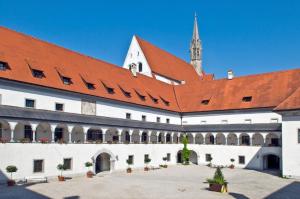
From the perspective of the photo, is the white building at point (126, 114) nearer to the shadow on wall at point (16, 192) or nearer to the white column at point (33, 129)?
the white column at point (33, 129)

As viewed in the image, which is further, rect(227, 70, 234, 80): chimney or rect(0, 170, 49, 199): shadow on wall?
rect(227, 70, 234, 80): chimney

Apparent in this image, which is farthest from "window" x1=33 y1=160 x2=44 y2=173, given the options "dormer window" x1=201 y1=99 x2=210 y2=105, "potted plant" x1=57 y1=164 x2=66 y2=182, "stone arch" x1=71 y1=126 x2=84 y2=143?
"dormer window" x1=201 y1=99 x2=210 y2=105

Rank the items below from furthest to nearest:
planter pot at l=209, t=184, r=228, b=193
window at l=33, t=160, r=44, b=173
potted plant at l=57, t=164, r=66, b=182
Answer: potted plant at l=57, t=164, r=66, b=182 < window at l=33, t=160, r=44, b=173 < planter pot at l=209, t=184, r=228, b=193

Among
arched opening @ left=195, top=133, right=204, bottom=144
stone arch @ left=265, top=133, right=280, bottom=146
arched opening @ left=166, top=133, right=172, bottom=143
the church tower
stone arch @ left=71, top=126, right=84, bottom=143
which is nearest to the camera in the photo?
stone arch @ left=71, top=126, right=84, bottom=143

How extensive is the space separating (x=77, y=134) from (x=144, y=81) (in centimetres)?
1915

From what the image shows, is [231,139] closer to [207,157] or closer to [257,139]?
[257,139]

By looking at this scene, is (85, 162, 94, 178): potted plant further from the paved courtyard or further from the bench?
the bench

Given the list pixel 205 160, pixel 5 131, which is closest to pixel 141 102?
pixel 205 160

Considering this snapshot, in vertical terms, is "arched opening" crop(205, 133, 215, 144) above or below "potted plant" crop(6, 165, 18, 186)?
above

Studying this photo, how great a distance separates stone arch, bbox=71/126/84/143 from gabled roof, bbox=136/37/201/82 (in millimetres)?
28010

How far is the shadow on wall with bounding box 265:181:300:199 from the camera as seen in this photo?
23875mm

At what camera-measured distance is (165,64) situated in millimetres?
67250

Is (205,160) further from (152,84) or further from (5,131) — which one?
(5,131)

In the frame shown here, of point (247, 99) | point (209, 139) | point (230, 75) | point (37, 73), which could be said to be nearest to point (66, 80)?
point (37, 73)
